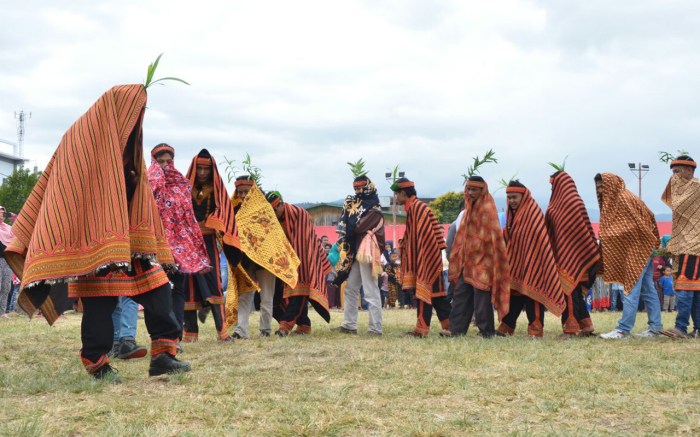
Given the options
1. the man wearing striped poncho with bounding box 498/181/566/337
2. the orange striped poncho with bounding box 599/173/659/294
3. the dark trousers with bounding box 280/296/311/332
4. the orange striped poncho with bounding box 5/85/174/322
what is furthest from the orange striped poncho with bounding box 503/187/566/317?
the orange striped poncho with bounding box 5/85/174/322

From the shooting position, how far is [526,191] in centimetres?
957

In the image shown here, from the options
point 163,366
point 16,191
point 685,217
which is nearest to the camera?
point 163,366

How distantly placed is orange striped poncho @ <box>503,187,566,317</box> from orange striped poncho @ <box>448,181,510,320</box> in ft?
1.04

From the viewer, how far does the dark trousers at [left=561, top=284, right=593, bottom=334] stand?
9.32 metres

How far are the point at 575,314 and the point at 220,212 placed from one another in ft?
14.2

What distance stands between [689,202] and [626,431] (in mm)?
5723

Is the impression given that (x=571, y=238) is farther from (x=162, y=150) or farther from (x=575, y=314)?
(x=162, y=150)

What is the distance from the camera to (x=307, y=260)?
10.2 metres

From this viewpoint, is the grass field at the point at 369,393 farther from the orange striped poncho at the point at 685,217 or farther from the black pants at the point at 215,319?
the orange striped poncho at the point at 685,217

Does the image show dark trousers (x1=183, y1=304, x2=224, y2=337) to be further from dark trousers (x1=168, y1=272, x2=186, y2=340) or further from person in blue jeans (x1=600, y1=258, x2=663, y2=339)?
person in blue jeans (x1=600, y1=258, x2=663, y2=339)

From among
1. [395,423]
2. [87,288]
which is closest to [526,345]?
[395,423]

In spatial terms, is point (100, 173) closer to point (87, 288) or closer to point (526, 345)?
point (87, 288)

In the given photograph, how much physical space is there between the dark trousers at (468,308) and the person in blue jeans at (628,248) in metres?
1.39

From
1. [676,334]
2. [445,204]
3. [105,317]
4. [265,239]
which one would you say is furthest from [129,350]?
[445,204]
